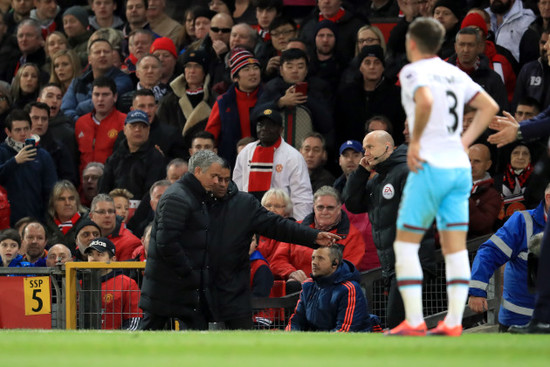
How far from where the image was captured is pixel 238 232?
984cm

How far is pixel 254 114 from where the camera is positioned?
13250 millimetres

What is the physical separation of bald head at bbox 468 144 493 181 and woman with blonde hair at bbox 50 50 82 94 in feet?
22.8

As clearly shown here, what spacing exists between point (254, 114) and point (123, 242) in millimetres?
2318

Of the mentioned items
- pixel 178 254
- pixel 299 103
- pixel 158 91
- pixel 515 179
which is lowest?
pixel 178 254

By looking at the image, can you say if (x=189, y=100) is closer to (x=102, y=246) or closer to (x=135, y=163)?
(x=135, y=163)

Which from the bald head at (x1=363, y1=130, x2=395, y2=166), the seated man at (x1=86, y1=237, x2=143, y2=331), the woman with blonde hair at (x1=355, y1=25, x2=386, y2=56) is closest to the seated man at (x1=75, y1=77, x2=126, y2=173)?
the woman with blonde hair at (x1=355, y1=25, x2=386, y2=56)

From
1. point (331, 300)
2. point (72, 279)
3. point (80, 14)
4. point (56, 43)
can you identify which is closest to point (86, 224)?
point (72, 279)

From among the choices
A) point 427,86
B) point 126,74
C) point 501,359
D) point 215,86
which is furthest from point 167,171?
point 501,359

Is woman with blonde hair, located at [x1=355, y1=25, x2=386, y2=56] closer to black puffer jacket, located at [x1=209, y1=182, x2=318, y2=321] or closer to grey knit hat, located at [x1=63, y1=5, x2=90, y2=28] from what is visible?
black puffer jacket, located at [x1=209, y1=182, x2=318, y2=321]

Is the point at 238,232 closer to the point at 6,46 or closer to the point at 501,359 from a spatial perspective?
the point at 501,359

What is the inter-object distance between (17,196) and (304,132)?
383cm

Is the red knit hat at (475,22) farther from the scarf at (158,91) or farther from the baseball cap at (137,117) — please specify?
the scarf at (158,91)

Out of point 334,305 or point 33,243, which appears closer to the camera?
point 334,305

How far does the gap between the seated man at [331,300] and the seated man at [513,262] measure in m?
1.09
